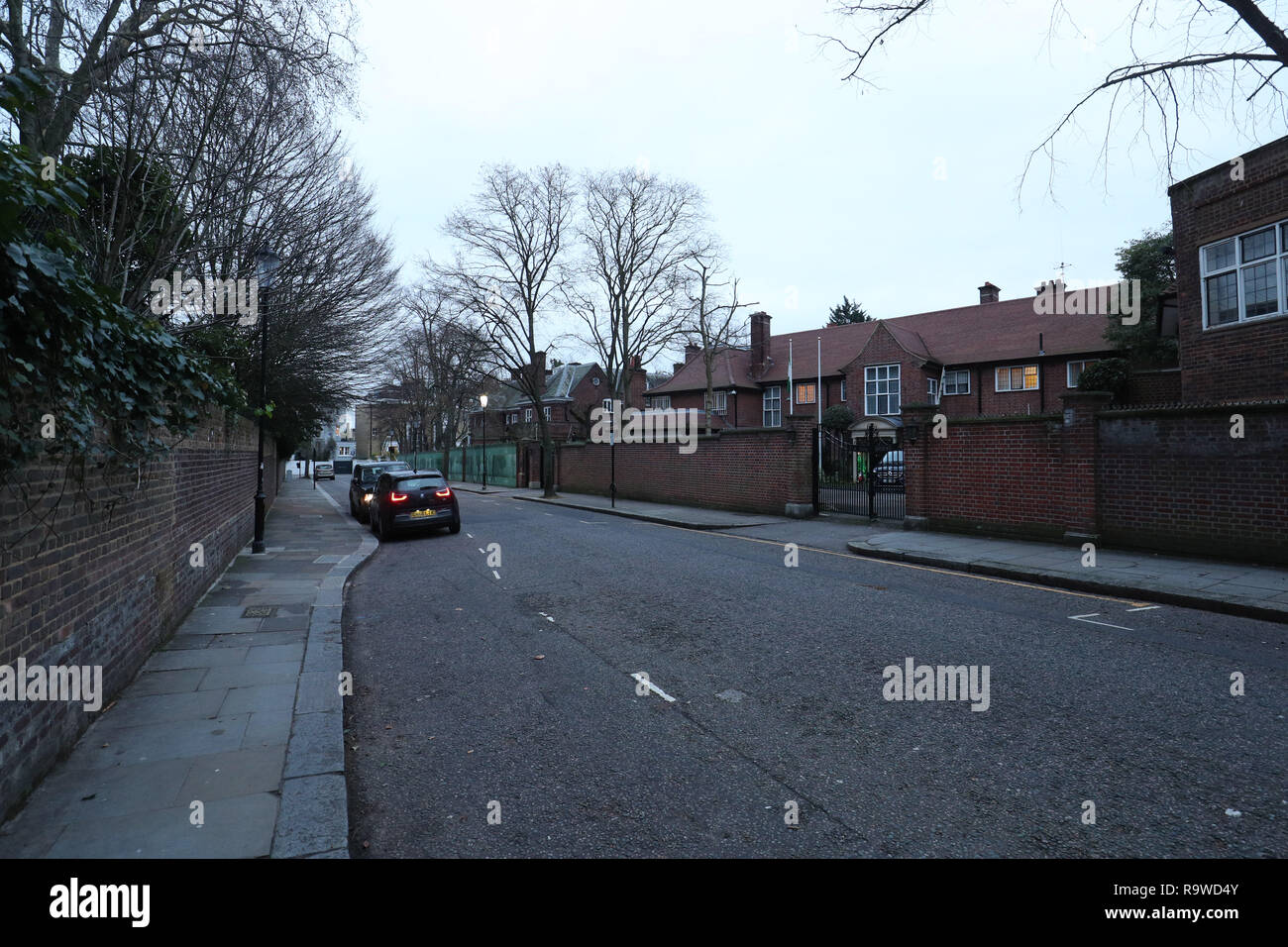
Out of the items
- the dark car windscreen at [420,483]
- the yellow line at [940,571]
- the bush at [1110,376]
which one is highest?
the bush at [1110,376]

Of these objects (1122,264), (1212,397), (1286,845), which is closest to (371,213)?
(1286,845)

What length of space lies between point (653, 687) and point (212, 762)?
9.08 feet

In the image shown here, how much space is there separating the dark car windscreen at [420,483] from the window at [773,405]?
3510 cm

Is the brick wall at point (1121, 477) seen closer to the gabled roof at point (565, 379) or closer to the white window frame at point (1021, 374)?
the white window frame at point (1021, 374)

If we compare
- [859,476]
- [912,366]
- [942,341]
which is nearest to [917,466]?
[859,476]

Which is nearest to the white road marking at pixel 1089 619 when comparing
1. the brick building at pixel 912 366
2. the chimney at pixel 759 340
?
the brick building at pixel 912 366

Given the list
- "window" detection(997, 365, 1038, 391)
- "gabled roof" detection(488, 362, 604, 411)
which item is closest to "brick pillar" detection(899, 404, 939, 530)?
"window" detection(997, 365, 1038, 391)

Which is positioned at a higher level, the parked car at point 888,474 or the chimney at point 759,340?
the chimney at point 759,340

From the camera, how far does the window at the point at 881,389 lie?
135ft

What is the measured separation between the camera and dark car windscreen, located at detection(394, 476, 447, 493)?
1548 cm

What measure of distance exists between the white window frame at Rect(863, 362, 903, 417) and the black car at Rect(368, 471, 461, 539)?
31772 millimetres

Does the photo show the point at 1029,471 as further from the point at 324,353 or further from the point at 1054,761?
the point at 324,353

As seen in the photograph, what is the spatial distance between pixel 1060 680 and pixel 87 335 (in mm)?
6678

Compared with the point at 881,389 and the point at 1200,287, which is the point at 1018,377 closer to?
the point at 881,389
